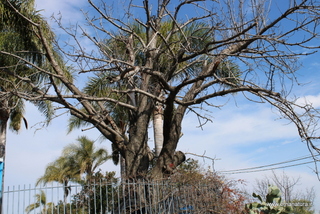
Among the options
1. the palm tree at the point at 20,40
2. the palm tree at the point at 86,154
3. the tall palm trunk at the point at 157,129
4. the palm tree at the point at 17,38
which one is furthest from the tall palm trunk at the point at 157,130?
the palm tree at the point at 86,154

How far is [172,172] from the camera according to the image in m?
8.72

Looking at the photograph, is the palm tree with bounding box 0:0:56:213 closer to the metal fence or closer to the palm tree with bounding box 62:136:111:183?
the metal fence

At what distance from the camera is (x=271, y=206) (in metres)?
8.52

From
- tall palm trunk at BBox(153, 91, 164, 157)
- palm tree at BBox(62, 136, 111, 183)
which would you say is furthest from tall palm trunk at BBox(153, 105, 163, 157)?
palm tree at BBox(62, 136, 111, 183)

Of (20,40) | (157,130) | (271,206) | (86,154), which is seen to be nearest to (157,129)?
(157,130)

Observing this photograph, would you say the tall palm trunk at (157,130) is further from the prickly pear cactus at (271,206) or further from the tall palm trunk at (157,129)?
the prickly pear cactus at (271,206)

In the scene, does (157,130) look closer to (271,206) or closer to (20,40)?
(20,40)

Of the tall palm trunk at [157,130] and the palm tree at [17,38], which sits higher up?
the palm tree at [17,38]

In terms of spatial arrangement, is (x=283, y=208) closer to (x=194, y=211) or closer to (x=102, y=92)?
(x=194, y=211)

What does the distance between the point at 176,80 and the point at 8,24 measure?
611cm

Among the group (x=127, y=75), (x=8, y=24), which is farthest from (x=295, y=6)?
(x=8, y=24)

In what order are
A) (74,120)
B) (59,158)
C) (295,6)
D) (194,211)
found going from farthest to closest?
(59,158)
(74,120)
(194,211)
(295,6)

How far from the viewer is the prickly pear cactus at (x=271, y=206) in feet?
27.1

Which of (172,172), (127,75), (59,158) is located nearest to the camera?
(127,75)
